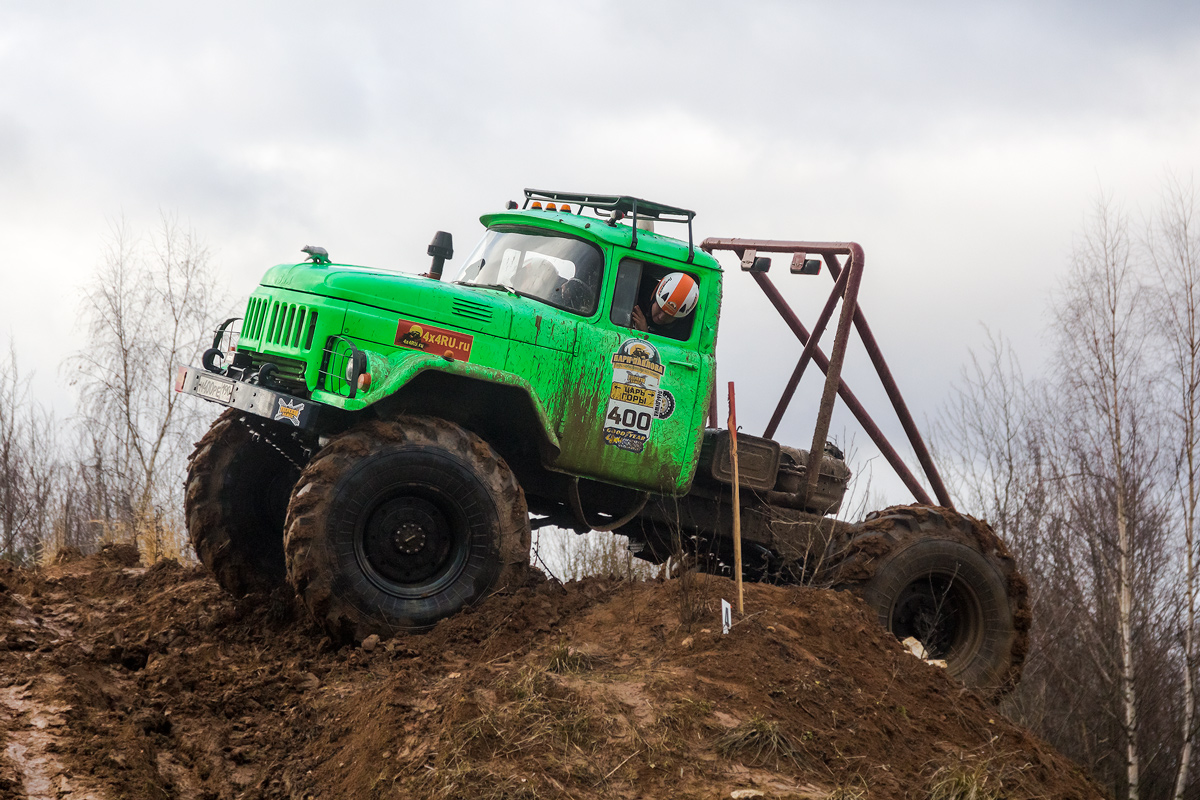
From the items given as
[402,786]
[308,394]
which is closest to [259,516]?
[308,394]

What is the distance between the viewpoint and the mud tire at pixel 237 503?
8.05 metres

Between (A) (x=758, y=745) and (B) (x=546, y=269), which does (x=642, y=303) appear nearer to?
(B) (x=546, y=269)

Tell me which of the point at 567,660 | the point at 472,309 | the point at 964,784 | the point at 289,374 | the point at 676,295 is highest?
the point at 676,295

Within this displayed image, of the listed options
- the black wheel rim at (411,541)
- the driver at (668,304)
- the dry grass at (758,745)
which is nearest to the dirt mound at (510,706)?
the dry grass at (758,745)

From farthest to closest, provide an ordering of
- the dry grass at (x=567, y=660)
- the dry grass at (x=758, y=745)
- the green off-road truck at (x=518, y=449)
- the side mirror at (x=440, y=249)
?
the side mirror at (x=440, y=249)
the green off-road truck at (x=518, y=449)
the dry grass at (x=567, y=660)
the dry grass at (x=758, y=745)

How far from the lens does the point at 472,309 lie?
7.49 metres

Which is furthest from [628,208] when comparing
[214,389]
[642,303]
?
[214,389]

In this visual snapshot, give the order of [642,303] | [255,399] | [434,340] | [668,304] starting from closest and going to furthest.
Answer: [255,399] < [434,340] < [668,304] < [642,303]

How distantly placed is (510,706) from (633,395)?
10.2ft

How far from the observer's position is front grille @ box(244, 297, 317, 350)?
7.17 meters

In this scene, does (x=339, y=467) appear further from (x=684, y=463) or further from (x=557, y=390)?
(x=684, y=463)

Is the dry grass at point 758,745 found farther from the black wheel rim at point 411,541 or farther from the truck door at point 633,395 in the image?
the truck door at point 633,395

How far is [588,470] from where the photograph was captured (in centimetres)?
807

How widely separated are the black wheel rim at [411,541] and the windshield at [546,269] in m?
1.76
